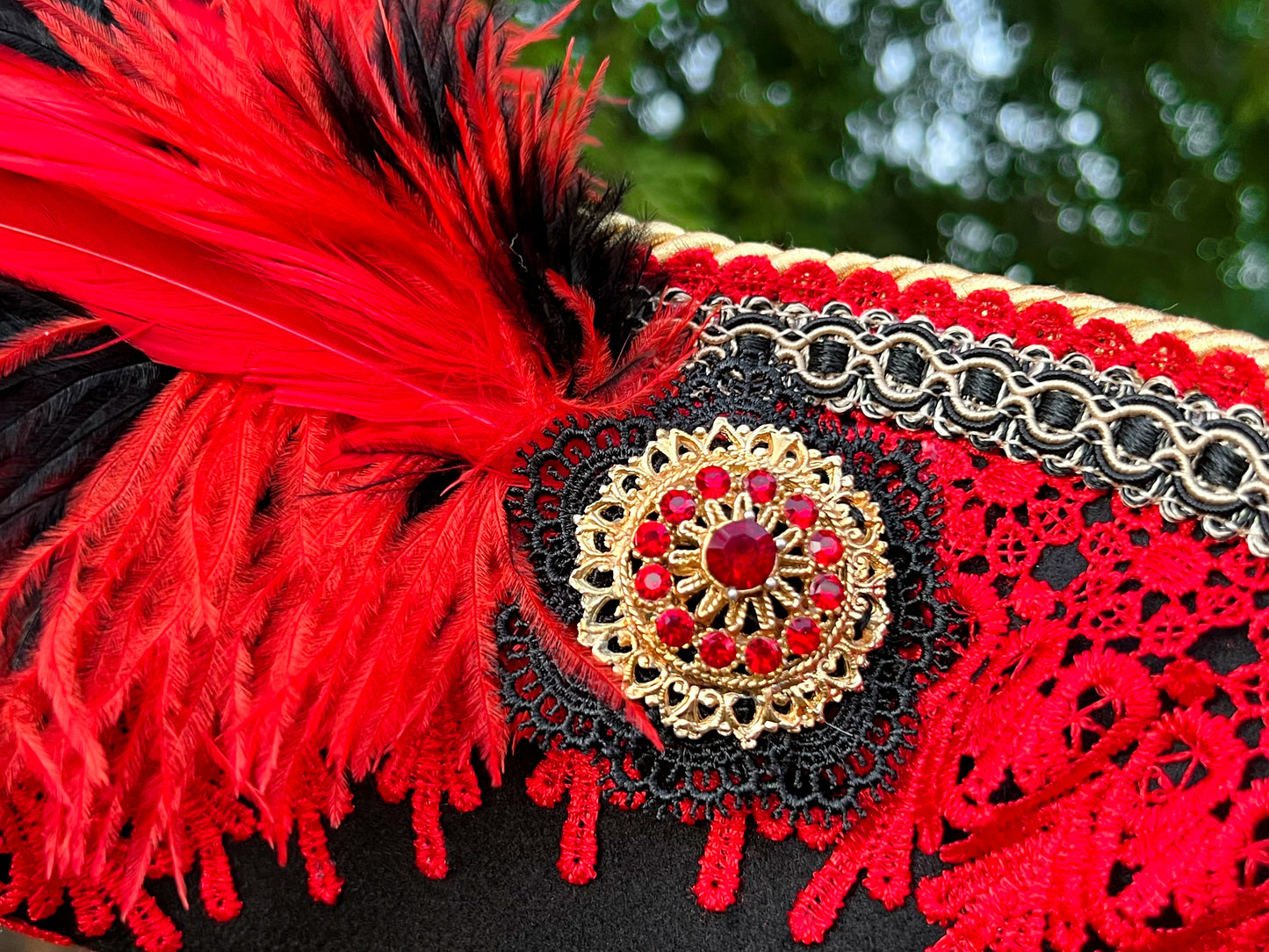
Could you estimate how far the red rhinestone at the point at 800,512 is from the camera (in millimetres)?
535

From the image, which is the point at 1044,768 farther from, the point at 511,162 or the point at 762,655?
the point at 511,162

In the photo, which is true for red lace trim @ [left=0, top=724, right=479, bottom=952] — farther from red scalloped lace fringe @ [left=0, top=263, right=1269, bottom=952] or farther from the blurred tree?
the blurred tree

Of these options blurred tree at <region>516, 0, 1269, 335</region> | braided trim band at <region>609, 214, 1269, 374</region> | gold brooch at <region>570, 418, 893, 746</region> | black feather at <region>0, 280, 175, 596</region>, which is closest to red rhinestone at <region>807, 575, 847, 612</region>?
gold brooch at <region>570, 418, 893, 746</region>

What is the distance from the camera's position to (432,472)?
600 millimetres

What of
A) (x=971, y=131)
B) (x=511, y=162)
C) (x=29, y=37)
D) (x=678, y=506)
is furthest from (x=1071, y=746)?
(x=971, y=131)

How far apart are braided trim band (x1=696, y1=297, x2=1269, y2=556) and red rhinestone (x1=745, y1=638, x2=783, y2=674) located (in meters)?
0.17

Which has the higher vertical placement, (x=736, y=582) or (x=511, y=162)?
(x=511, y=162)

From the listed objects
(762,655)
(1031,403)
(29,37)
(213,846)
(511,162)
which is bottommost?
(213,846)

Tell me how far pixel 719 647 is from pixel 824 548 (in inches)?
3.4

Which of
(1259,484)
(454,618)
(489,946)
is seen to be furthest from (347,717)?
(1259,484)

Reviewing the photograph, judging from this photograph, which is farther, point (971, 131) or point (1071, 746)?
point (971, 131)

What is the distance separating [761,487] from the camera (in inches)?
21.2

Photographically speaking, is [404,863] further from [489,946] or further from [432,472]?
[432,472]

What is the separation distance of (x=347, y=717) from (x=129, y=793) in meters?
0.15
